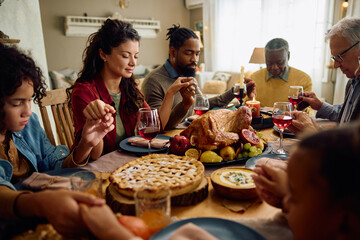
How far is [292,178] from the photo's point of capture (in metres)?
0.55

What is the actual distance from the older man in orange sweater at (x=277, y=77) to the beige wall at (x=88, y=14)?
15.2ft

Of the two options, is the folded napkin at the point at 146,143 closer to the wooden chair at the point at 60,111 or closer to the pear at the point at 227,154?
the pear at the point at 227,154

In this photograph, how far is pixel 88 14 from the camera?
257 inches

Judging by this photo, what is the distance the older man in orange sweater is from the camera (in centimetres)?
330

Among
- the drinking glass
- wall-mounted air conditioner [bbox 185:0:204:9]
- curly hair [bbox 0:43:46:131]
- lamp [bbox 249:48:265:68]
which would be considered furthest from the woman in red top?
A: wall-mounted air conditioner [bbox 185:0:204:9]


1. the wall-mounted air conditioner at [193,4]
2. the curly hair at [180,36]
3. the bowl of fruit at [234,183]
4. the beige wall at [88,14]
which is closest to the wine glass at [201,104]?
the bowl of fruit at [234,183]

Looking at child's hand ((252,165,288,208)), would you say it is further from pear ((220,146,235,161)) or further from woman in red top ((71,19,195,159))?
woman in red top ((71,19,195,159))

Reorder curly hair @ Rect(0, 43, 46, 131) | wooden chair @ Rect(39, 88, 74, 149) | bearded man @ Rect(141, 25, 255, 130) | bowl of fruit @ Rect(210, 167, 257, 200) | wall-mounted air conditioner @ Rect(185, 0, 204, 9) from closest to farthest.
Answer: bowl of fruit @ Rect(210, 167, 257, 200) < curly hair @ Rect(0, 43, 46, 131) < wooden chair @ Rect(39, 88, 74, 149) < bearded man @ Rect(141, 25, 255, 130) < wall-mounted air conditioner @ Rect(185, 0, 204, 9)

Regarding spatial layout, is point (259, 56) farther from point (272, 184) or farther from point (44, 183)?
point (44, 183)

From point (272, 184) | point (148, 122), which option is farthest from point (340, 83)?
point (272, 184)

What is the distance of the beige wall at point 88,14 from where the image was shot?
6102 millimetres

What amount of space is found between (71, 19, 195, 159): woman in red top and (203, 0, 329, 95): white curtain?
420 cm

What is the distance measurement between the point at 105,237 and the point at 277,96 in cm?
324

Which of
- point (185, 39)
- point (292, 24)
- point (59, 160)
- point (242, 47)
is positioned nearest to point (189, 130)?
point (59, 160)
